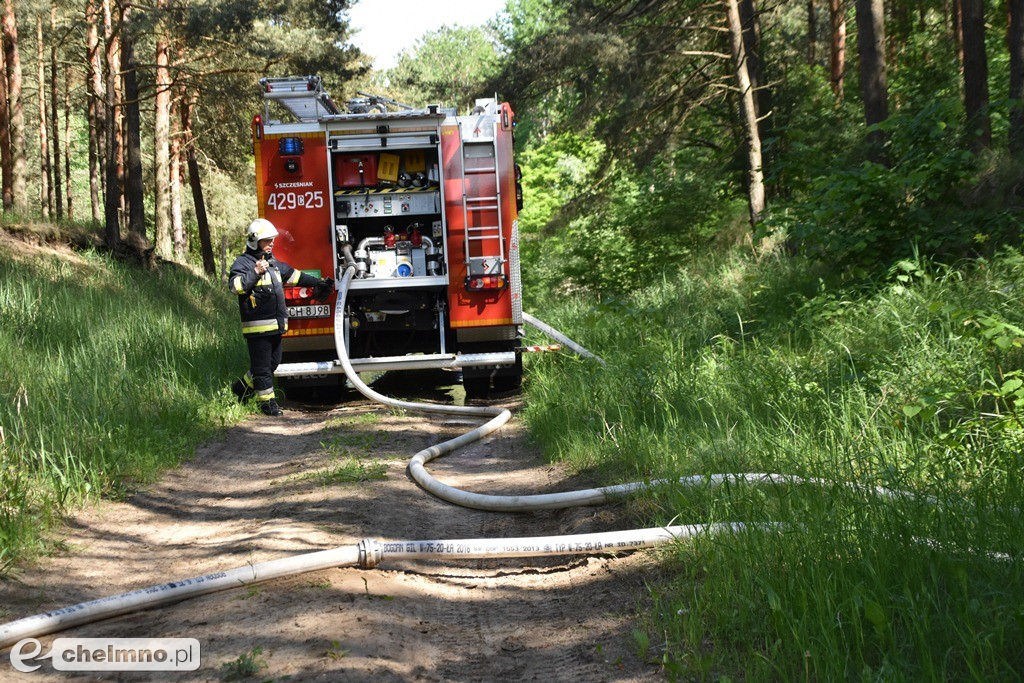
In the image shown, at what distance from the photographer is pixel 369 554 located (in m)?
3.93

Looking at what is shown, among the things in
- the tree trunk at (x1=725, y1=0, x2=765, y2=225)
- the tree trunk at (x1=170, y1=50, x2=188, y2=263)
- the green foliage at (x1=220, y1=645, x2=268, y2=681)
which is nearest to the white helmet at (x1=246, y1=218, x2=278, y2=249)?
the green foliage at (x1=220, y1=645, x2=268, y2=681)

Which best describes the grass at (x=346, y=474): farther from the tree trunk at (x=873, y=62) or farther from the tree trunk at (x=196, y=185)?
the tree trunk at (x=196, y=185)

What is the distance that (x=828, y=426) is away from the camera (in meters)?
5.00

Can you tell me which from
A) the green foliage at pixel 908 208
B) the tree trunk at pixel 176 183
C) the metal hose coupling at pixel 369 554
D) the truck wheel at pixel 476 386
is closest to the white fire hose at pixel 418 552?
the metal hose coupling at pixel 369 554

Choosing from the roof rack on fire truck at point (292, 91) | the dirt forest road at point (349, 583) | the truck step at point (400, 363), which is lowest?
the dirt forest road at point (349, 583)

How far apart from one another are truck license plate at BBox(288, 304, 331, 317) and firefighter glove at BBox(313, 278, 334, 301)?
0.40ft

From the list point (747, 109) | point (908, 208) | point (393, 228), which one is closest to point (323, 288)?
point (393, 228)

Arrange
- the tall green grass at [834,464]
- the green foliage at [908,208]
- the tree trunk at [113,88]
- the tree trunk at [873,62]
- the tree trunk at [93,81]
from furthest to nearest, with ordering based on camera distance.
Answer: the tree trunk at [93,81] < the tree trunk at [113,88] < the tree trunk at [873,62] < the green foliage at [908,208] < the tall green grass at [834,464]

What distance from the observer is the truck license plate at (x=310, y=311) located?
9.46 meters

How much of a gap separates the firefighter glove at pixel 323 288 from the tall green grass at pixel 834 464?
2.29 m

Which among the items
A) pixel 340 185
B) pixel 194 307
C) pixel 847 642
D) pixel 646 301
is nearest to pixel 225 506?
pixel 847 642
